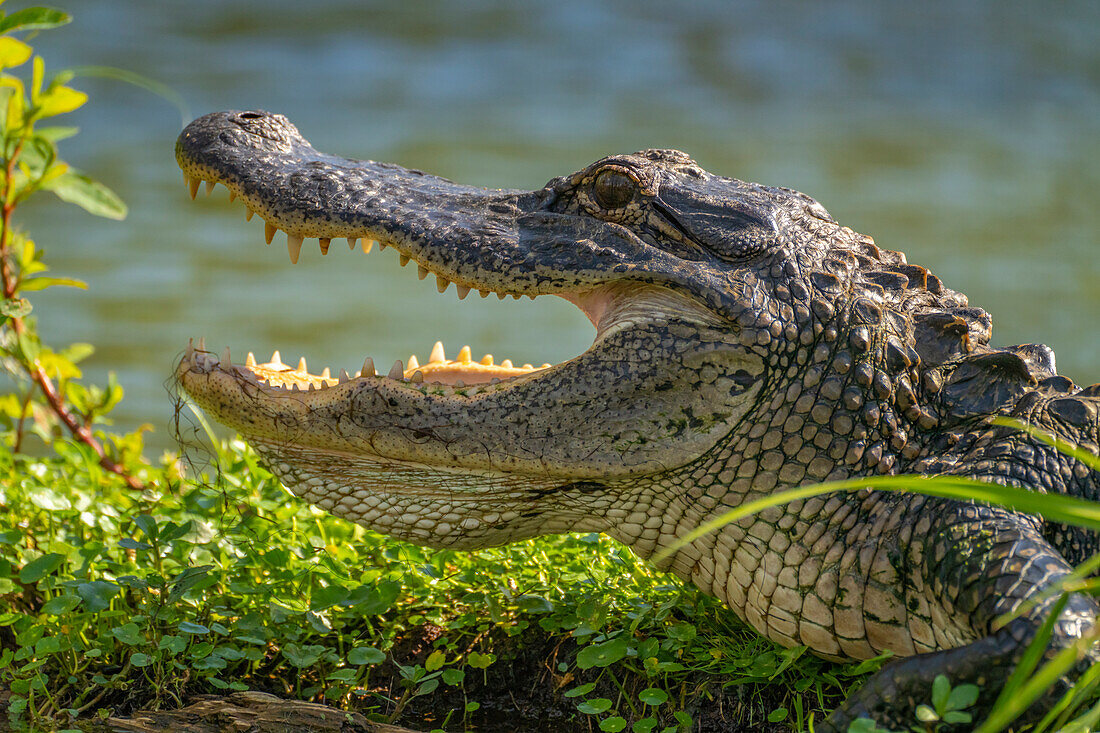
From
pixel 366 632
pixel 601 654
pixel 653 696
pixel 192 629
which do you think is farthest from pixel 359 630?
pixel 653 696

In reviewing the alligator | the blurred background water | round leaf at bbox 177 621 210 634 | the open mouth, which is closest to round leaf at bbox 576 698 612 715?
the alligator

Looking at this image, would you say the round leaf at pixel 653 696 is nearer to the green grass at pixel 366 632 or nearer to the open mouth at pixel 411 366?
the green grass at pixel 366 632

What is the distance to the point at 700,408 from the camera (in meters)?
2.32

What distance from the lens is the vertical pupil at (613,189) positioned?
2492mm

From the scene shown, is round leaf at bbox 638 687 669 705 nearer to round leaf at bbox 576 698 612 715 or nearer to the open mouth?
round leaf at bbox 576 698 612 715

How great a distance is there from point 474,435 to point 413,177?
2.43 feet

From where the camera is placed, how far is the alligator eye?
2.49m

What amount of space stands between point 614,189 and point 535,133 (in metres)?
6.84

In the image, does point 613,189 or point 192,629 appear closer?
point 192,629

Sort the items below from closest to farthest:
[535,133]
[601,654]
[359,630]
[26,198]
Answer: [601,654] → [359,630] → [26,198] → [535,133]

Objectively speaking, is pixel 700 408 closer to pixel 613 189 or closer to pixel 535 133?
pixel 613 189

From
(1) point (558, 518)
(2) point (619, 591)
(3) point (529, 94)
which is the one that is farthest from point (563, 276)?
(3) point (529, 94)

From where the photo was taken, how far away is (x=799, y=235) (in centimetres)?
245

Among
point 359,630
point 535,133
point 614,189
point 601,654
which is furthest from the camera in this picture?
point 535,133
